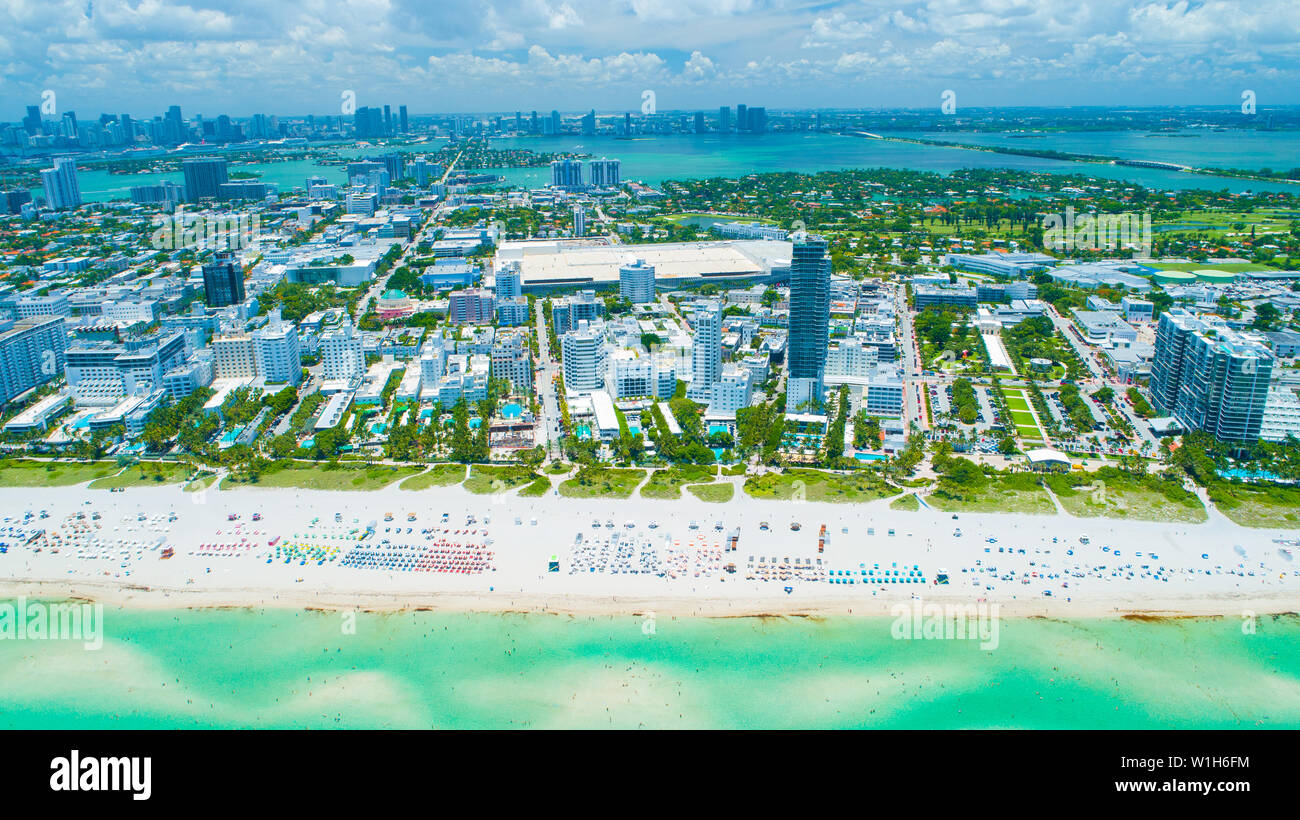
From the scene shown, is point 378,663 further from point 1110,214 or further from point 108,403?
point 1110,214

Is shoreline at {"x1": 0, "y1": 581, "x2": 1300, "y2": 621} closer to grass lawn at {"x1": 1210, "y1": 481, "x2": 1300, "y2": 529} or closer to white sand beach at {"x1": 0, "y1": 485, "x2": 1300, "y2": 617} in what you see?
white sand beach at {"x1": 0, "y1": 485, "x2": 1300, "y2": 617}

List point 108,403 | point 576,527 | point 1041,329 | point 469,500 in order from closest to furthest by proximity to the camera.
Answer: point 576,527, point 469,500, point 108,403, point 1041,329

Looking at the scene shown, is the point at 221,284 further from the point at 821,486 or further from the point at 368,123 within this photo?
the point at 368,123

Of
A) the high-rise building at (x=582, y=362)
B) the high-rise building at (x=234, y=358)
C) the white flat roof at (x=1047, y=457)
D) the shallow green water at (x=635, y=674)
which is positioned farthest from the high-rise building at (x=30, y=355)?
the white flat roof at (x=1047, y=457)

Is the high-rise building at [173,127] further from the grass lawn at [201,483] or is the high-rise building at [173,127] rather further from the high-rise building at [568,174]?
the grass lawn at [201,483]
